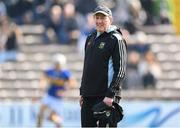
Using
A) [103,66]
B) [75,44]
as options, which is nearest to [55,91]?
[75,44]

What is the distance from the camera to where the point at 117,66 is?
8.14 metres

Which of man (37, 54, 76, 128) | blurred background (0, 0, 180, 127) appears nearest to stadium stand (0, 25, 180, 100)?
blurred background (0, 0, 180, 127)

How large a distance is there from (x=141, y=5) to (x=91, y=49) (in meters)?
12.3

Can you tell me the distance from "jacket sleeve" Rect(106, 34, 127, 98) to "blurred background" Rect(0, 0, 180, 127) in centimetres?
1039

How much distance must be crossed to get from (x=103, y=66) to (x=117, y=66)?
0.17m

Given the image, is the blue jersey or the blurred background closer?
the blue jersey

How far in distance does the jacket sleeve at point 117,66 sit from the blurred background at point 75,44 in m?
Result: 10.4

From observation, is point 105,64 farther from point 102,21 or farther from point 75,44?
point 75,44

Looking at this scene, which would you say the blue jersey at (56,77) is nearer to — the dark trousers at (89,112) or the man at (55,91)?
the man at (55,91)

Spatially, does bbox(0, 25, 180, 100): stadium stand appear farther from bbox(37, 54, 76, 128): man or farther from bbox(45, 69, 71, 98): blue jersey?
bbox(45, 69, 71, 98): blue jersey

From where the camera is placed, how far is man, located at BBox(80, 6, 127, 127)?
8.14m

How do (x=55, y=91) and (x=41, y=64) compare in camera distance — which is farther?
(x=41, y=64)

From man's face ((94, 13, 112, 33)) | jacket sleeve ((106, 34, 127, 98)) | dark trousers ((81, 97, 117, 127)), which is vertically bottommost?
dark trousers ((81, 97, 117, 127))

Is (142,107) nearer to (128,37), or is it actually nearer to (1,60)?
(128,37)
